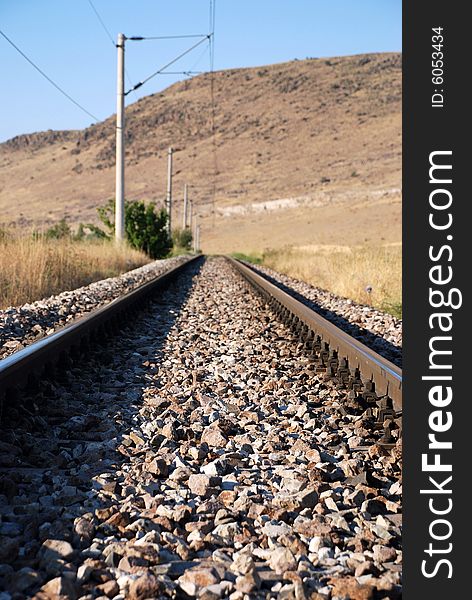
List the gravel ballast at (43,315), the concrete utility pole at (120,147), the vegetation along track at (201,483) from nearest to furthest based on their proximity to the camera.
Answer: the vegetation along track at (201,483) < the gravel ballast at (43,315) < the concrete utility pole at (120,147)

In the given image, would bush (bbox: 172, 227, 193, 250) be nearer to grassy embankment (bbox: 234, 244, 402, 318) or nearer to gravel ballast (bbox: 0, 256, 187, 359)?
grassy embankment (bbox: 234, 244, 402, 318)

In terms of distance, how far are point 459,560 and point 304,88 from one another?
141m

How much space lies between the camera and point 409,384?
2.85 metres

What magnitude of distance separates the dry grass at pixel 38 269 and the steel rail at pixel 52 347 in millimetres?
2504

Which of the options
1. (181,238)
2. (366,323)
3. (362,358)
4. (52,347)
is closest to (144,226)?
(366,323)

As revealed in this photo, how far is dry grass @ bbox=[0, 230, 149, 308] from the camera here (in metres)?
11.9

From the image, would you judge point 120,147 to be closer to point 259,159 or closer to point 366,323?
point 366,323

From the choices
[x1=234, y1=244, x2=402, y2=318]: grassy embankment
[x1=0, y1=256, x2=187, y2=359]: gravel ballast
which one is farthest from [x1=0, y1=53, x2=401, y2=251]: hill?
[x1=0, y1=256, x2=187, y2=359]: gravel ballast

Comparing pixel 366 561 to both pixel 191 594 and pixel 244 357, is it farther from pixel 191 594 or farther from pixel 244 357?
pixel 244 357

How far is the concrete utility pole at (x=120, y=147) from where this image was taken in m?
22.4

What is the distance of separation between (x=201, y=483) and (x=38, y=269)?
395 inches

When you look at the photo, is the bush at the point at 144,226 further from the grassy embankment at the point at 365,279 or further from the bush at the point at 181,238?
the bush at the point at 181,238

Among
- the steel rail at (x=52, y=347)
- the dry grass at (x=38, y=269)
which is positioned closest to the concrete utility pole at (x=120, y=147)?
the dry grass at (x=38, y=269)

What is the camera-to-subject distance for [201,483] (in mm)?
3604
